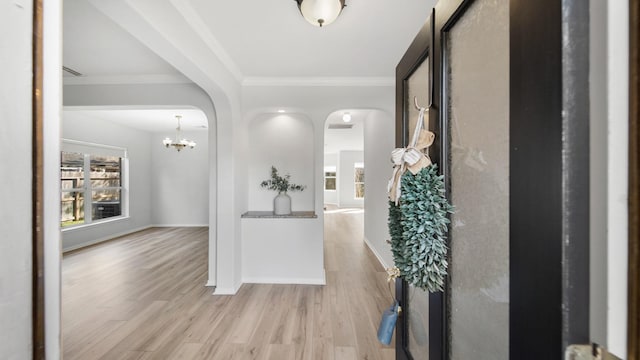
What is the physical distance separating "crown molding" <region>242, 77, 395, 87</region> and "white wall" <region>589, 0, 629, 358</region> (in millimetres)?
3007

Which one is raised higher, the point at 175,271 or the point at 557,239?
the point at 557,239

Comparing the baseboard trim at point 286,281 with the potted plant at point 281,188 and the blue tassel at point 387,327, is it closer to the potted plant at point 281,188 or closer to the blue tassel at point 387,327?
the potted plant at point 281,188

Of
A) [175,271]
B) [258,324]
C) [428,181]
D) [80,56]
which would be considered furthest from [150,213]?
[428,181]

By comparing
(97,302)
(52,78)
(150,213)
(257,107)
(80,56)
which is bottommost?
(97,302)

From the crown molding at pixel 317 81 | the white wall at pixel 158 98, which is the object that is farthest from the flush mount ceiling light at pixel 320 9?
the white wall at pixel 158 98

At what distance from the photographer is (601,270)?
1.15 feet

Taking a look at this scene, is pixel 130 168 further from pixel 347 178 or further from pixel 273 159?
pixel 347 178

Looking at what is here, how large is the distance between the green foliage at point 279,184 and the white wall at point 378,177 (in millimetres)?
1297

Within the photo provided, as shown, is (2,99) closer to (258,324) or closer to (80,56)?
(258,324)

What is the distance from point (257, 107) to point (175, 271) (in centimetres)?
268

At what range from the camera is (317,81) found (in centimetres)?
319

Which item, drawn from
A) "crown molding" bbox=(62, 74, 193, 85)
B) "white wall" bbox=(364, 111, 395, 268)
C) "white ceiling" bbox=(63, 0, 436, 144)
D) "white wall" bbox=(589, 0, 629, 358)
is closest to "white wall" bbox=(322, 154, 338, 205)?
"white wall" bbox=(364, 111, 395, 268)

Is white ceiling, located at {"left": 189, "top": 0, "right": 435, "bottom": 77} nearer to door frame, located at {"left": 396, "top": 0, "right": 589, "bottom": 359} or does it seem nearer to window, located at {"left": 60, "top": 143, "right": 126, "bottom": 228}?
door frame, located at {"left": 396, "top": 0, "right": 589, "bottom": 359}

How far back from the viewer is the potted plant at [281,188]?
346 cm
